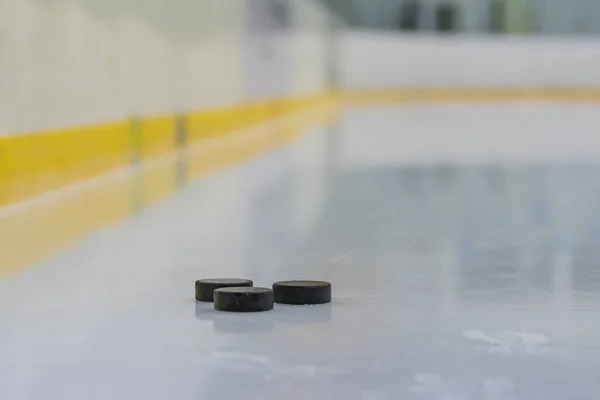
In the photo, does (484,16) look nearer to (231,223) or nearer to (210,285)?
(231,223)

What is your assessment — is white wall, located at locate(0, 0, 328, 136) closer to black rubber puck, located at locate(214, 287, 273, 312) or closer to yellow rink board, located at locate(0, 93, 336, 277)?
yellow rink board, located at locate(0, 93, 336, 277)

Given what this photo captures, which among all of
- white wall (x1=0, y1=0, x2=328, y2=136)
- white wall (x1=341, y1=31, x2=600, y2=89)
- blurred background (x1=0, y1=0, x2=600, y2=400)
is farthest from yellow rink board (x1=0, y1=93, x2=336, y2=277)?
white wall (x1=341, y1=31, x2=600, y2=89)

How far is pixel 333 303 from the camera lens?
340 cm

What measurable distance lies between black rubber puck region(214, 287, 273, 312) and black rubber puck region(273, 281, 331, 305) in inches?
3.6

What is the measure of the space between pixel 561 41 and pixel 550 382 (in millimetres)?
33752

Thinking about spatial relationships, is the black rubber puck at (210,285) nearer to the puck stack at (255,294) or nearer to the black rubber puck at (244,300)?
the puck stack at (255,294)

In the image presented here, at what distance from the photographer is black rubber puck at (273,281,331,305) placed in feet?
10.8

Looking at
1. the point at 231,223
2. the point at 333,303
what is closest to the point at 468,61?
the point at 231,223

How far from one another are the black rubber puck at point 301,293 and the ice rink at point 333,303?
4 centimetres

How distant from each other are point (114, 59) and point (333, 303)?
6205 mm

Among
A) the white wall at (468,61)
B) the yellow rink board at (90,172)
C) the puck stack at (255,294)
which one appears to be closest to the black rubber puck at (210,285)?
the puck stack at (255,294)

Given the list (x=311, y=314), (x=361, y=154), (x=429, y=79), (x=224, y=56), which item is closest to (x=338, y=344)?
(x=311, y=314)

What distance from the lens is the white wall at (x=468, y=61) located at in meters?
34.6

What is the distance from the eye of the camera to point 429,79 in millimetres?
34812
